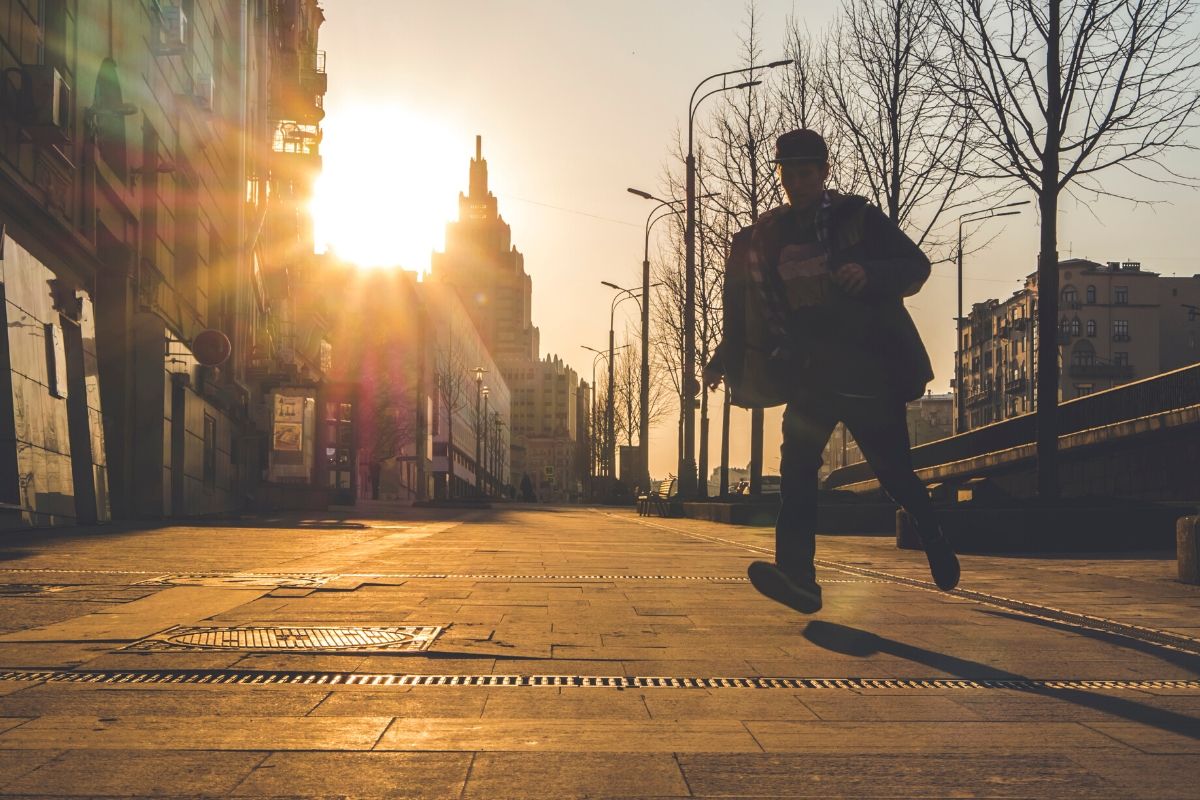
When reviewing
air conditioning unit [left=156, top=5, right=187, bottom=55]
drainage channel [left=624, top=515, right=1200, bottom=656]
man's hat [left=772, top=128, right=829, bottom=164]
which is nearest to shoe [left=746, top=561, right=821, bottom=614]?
drainage channel [left=624, top=515, right=1200, bottom=656]

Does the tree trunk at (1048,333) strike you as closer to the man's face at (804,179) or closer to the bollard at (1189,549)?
the bollard at (1189,549)

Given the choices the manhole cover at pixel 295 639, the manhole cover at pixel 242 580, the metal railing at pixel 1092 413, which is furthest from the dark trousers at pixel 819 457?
the metal railing at pixel 1092 413

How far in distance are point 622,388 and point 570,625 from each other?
7014 centimetres

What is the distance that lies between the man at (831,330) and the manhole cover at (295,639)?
1794 mm

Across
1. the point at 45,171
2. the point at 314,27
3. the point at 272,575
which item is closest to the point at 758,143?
the point at 45,171

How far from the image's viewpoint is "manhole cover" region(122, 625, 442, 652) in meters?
4.96

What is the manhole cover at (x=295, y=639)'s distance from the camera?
4.96 meters

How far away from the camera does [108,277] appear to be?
23.7 m

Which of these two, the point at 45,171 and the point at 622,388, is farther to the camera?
the point at 622,388

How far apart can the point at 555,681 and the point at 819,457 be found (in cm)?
Answer: 218

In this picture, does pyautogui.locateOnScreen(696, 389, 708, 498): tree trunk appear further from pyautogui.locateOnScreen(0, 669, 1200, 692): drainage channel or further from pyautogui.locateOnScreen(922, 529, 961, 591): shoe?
pyautogui.locateOnScreen(0, 669, 1200, 692): drainage channel

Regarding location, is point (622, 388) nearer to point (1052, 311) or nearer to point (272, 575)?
point (1052, 311)

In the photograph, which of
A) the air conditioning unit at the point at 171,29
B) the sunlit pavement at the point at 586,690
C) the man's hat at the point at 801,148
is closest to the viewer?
the sunlit pavement at the point at 586,690

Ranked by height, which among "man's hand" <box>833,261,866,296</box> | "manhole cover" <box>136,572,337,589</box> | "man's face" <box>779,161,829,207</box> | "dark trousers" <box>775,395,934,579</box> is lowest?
"manhole cover" <box>136,572,337,589</box>
